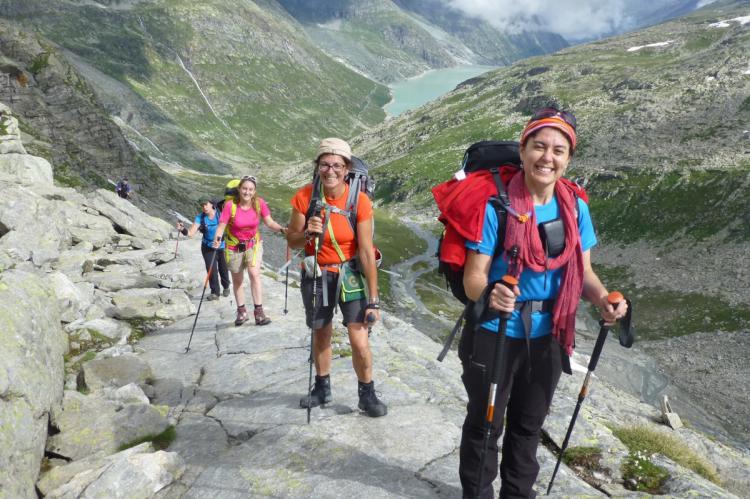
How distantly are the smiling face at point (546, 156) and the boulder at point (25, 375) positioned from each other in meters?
6.85

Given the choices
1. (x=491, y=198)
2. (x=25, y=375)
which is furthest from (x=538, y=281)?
(x=25, y=375)

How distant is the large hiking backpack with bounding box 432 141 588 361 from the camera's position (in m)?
4.67

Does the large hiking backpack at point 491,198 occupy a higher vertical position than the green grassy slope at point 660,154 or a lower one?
lower

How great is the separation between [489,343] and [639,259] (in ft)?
293

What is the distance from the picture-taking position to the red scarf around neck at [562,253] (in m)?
4.66

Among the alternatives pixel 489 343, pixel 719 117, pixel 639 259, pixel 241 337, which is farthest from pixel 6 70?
pixel 719 117

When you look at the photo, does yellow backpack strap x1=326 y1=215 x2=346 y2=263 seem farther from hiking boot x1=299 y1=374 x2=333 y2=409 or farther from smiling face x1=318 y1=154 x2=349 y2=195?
hiking boot x1=299 y1=374 x2=333 y2=409

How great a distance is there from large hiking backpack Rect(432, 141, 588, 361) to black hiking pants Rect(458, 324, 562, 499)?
484 millimetres

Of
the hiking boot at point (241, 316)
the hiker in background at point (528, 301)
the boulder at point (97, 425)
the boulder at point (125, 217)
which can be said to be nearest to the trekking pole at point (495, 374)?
the hiker in background at point (528, 301)

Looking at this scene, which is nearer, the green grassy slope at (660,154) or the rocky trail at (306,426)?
the rocky trail at (306,426)

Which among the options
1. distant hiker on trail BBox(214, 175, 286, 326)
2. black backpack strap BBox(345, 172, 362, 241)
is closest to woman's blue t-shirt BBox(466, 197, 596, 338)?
black backpack strap BBox(345, 172, 362, 241)

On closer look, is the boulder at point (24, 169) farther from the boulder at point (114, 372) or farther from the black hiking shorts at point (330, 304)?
the black hiking shorts at point (330, 304)

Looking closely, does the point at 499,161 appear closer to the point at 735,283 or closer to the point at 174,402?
the point at 174,402

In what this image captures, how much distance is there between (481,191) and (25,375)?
6755mm
